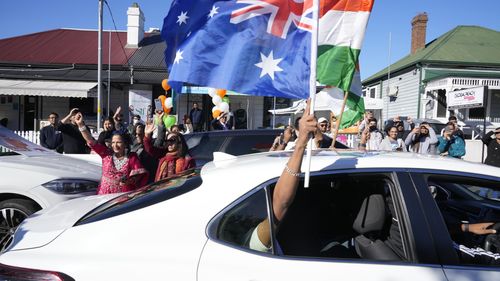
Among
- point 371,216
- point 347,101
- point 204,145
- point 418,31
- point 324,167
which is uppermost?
point 418,31

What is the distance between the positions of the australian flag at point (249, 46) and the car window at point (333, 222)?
110 cm

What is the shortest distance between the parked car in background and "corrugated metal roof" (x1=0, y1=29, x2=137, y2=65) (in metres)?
15.3

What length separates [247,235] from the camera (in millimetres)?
2072

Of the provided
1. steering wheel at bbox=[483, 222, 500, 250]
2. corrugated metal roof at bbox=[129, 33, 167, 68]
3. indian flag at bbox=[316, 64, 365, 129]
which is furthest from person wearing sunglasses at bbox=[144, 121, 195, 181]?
corrugated metal roof at bbox=[129, 33, 167, 68]

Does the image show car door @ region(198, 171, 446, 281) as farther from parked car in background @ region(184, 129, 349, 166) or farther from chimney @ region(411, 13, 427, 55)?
chimney @ region(411, 13, 427, 55)

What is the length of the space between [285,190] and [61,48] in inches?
893

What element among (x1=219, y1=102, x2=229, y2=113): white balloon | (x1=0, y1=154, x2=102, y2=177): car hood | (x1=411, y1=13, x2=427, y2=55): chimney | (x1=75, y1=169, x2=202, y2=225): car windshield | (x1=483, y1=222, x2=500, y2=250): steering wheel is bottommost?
(x1=483, y1=222, x2=500, y2=250): steering wheel

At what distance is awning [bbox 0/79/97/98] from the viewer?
16.3 m

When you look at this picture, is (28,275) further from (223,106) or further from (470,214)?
(223,106)

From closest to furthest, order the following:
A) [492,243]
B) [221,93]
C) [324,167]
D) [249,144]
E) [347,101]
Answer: [324,167] < [492,243] < [347,101] < [249,144] < [221,93]

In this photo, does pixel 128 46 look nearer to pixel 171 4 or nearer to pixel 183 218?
pixel 171 4

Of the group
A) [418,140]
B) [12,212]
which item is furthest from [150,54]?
[12,212]

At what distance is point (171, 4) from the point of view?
3.82 m

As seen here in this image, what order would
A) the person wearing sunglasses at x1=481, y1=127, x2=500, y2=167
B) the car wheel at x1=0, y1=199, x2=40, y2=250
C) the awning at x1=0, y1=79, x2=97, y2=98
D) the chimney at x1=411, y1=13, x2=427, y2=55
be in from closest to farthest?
the car wheel at x1=0, y1=199, x2=40, y2=250, the person wearing sunglasses at x1=481, y1=127, x2=500, y2=167, the awning at x1=0, y1=79, x2=97, y2=98, the chimney at x1=411, y1=13, x2=427, y2=55
